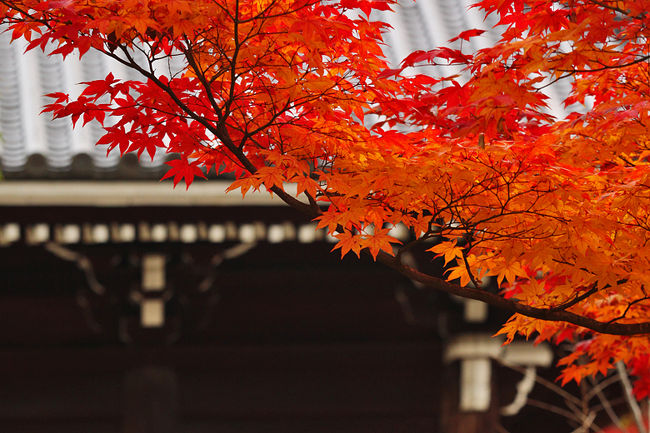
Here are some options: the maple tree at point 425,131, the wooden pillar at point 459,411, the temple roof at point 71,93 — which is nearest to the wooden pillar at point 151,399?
the temple roof at point 71,93

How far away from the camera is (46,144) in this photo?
211 inches

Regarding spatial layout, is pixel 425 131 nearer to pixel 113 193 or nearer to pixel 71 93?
pixel 113 193

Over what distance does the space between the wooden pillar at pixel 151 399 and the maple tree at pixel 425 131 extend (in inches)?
144

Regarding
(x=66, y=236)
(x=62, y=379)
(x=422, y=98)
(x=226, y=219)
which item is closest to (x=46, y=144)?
(x=66, y=236)

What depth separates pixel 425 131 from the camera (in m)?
2.95

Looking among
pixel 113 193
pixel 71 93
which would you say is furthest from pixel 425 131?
pixel 71 93

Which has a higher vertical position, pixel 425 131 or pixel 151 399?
pixel 425 131

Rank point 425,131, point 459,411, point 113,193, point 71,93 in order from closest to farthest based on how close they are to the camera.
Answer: point 425,131 < point 113,193 < point 71,93 < point 459,411

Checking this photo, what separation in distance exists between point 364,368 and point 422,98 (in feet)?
14.2

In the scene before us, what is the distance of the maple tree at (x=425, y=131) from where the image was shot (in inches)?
102

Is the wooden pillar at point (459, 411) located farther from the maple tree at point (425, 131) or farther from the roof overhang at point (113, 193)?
the maple tree at point (425, 131)

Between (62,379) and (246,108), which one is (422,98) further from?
(62,379)

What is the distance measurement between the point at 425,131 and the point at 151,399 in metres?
4.23

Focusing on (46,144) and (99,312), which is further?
(99,312)
